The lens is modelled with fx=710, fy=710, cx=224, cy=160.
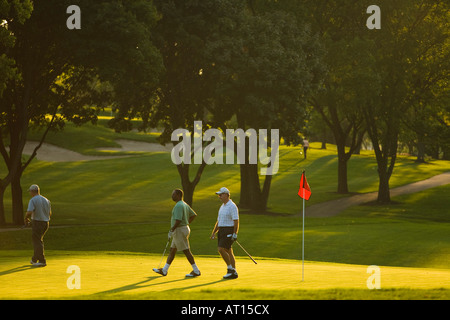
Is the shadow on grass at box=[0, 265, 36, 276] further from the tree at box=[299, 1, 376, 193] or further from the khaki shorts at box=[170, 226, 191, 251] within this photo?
the tree at box=[299, 1, 376, 193]

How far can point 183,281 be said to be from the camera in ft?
55.0

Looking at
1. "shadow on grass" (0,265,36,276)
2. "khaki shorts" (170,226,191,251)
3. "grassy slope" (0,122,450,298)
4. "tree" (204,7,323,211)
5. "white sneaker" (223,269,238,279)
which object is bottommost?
"grassy slope" (0,122,450,298)

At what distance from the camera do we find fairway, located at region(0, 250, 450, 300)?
1411 centimetres

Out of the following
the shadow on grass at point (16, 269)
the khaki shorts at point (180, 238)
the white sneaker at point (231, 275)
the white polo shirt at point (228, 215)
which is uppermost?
the white polo shirt at point (228, 215)

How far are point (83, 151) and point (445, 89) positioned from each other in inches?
1945

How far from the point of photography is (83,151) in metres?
88.7

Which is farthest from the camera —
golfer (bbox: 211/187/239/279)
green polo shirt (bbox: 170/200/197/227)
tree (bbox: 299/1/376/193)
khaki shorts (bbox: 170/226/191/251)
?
tree (bbox: 299/1/376/193)

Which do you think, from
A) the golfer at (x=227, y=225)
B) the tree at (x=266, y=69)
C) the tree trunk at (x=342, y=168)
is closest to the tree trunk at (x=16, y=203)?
the tree at (x=266, y=69)

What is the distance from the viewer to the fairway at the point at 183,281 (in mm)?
14109

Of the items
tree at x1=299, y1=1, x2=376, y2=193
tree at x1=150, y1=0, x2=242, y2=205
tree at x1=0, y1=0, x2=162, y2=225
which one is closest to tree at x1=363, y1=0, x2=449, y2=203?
tree at x1=299, y1=1, x2=376, y2=193

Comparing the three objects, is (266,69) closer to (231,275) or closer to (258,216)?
(258,216)

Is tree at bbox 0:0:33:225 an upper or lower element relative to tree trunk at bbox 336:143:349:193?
upper

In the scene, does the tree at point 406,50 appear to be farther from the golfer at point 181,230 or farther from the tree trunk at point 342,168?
the golfer at point 181,230
